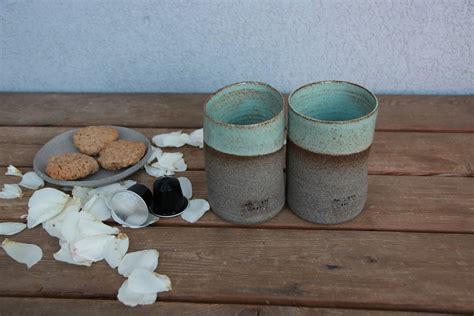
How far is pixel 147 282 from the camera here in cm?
64

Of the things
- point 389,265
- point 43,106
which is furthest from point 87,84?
point 389,265

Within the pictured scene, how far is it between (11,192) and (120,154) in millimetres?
195

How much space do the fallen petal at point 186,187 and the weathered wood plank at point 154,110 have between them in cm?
21

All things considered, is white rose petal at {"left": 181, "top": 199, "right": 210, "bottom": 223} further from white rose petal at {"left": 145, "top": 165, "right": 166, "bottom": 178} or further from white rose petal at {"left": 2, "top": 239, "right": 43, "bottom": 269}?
white rose petal at {"left": 2, "top": 239, "right": 43, "bottom": 269}

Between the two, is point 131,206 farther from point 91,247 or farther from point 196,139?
point 196,139

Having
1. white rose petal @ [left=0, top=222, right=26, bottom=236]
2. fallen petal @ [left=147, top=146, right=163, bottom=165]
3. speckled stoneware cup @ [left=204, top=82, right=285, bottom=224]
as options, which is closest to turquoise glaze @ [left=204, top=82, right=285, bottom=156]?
speckled stoneware cup @ [left=204, top=82, right=285, bottom=224]

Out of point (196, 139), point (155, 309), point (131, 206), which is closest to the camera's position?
point (155, 309)

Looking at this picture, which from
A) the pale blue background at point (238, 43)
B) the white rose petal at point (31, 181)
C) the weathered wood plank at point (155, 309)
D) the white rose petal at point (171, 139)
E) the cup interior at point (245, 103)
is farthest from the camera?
the pale blue background at point (238, 43)

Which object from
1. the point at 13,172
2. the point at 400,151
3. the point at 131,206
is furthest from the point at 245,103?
the point at 13,172

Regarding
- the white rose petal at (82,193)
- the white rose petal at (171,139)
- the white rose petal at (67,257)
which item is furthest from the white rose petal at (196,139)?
the white rose petal at (67,257)

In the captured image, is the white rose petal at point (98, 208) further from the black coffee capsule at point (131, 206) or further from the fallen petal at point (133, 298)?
the fallen petal at point (133, 298)

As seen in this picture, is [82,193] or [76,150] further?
[76,150]

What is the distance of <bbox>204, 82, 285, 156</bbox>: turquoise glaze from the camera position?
65 cm

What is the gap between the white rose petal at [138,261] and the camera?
2.20 feet
